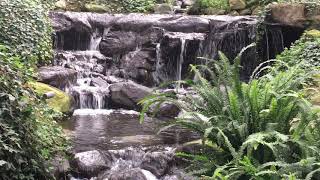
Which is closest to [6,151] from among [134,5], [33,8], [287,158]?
[287,158]

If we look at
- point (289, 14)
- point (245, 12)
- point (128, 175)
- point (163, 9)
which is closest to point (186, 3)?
point (163, 9)

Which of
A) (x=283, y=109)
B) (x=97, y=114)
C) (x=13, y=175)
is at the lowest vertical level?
(x=97, y=114)

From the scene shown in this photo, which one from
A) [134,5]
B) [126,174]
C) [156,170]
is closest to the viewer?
[126,174]

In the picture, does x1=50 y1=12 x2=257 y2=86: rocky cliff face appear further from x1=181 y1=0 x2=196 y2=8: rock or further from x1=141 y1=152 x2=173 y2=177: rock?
x1=141 y1=152 x2=173 y2=177: rock

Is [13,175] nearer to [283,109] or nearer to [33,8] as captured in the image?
[283,109]

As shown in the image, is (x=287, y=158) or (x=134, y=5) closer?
(x=287, y=158)

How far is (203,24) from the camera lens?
12977mm

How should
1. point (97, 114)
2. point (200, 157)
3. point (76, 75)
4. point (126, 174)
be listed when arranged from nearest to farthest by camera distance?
point (200, 157)
point (126, 174)
point (97, 114)
point (76, 75)

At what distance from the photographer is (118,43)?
13.3 metres

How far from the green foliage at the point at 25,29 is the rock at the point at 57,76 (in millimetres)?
360

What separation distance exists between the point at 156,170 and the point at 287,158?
2.61 meters

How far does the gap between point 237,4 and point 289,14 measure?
4.85 metres

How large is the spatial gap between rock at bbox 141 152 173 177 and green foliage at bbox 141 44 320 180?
160cm

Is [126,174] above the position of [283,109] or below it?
below
